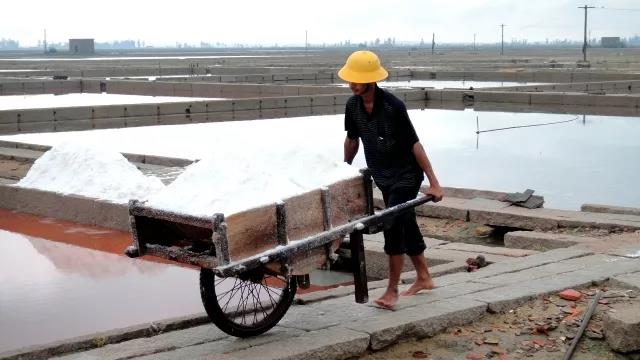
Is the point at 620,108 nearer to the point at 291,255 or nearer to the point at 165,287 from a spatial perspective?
the point at 165,287

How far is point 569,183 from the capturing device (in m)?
11.1

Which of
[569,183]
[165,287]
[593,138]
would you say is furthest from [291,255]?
[593,138]

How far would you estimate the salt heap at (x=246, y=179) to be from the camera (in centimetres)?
384

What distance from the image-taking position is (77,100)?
25406mm

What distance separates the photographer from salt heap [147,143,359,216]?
384 cm

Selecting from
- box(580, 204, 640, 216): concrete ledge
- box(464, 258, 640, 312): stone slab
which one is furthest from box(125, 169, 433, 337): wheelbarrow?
box(580, 204, 640, 216): concrete ledge

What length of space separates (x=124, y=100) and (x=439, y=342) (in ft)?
73.3

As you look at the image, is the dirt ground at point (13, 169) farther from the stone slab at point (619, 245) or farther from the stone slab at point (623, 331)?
the stone slab at point (623, 331)

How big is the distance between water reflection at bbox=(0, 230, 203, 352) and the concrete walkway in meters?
1.25

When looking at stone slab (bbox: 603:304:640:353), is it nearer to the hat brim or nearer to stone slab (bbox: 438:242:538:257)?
the hat brim

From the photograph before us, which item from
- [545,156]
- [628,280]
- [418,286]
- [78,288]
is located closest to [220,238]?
[418,286]

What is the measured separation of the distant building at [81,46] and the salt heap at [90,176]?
102105mm

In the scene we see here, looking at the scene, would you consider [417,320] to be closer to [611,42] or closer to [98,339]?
[98,339]

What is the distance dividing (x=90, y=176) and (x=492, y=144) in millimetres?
8460
